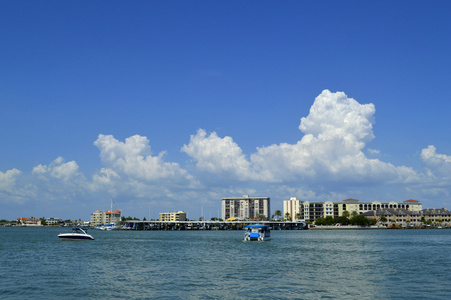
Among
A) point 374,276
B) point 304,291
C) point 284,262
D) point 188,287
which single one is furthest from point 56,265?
point 374,276

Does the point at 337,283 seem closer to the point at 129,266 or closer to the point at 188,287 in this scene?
the point at 188,287

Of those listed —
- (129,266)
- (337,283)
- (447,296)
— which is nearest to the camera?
(447,296)

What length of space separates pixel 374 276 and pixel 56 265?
38.9 meters

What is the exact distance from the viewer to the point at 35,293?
1416 inches

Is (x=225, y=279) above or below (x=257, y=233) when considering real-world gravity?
below

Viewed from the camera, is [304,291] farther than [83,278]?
No

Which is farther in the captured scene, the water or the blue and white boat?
the blue and white boat

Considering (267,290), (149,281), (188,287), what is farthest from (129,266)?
(267,290)

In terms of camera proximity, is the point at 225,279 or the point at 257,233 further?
the point at 257,233

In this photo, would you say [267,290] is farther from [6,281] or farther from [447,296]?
[6,281]

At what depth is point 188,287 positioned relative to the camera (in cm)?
3859

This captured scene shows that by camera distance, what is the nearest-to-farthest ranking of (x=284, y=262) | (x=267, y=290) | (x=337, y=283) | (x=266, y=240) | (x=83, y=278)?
(x=267, y=290), (x=337, y=283), (x=83, y=278), (x=284, y=262), (x=266, y=240)

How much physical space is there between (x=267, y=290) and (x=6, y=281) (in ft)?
83.6

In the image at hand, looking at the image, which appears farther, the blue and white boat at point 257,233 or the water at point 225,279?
the blue and white boat at point 257,233
